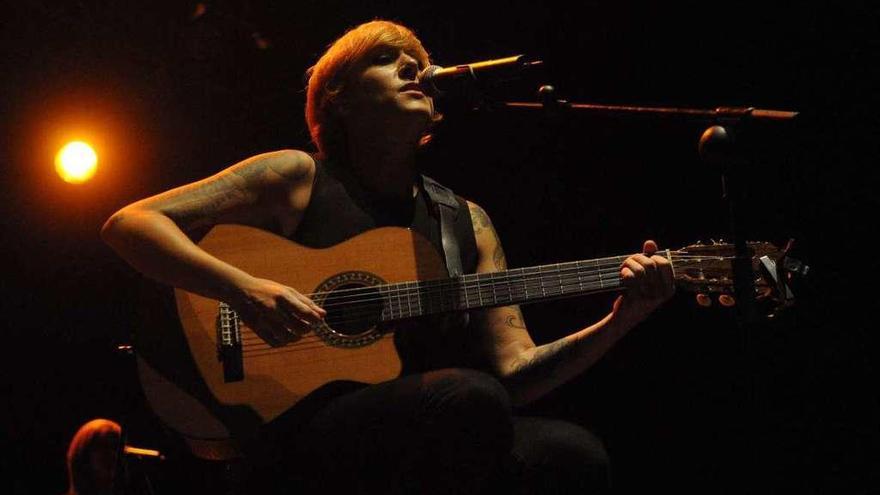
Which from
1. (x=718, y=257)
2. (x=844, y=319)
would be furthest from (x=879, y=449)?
(x=718, y=257)

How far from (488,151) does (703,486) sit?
199cm

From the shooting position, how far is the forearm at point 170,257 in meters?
2.54

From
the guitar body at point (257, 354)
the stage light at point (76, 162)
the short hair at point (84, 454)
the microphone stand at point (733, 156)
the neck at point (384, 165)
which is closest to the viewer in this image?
A: the microphone stand at point (733, 156)

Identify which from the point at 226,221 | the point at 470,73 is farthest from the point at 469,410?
the point at 226,221

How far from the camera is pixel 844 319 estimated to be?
3518 millimetres

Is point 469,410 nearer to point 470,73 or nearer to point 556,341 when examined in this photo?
point 556,341

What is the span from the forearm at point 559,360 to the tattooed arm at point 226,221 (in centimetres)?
89

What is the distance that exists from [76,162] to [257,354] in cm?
290

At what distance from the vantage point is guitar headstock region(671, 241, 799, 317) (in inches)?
97.2

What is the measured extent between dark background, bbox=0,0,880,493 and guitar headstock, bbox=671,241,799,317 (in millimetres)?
392

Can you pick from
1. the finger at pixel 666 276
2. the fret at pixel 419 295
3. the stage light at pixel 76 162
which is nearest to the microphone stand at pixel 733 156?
the finger at pixel 666 276

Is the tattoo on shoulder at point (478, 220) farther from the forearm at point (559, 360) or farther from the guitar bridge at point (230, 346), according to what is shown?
the guitar bridge at point (230, 346)

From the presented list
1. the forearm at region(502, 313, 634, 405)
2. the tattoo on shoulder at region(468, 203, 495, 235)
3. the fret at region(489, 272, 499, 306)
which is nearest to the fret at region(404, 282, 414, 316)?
the fret at region(489, 272, 499, 306)

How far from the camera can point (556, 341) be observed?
9.71ft
